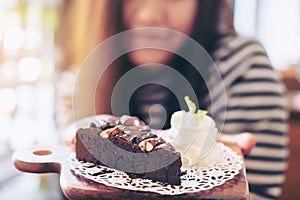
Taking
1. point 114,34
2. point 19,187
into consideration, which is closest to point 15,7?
point 19,187

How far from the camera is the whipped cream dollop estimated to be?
1.93ft

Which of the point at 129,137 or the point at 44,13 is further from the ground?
the point at 44,13

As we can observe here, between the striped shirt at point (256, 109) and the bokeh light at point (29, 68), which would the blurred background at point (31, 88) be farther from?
the striped shirt at point (256, 109)

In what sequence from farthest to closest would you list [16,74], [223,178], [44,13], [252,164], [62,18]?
1. [44,13]
2. [16,74]
3. [62,18]
4. [252,164]
5. [223,178]

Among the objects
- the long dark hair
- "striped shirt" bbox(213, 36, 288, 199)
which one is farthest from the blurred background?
"striped shirt" bbox(213, 36, 288, 199)

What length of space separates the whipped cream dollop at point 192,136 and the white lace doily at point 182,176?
0.5 inches

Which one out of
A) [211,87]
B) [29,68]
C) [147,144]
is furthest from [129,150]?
[29,68]

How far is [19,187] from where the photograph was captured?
1.86m

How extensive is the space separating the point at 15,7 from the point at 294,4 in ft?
7.12

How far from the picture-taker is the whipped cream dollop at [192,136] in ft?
1.93

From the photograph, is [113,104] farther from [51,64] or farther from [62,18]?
[51,64]

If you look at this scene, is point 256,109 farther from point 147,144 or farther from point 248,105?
point 147,144

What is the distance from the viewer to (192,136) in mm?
604

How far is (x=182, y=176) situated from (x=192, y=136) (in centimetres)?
8
